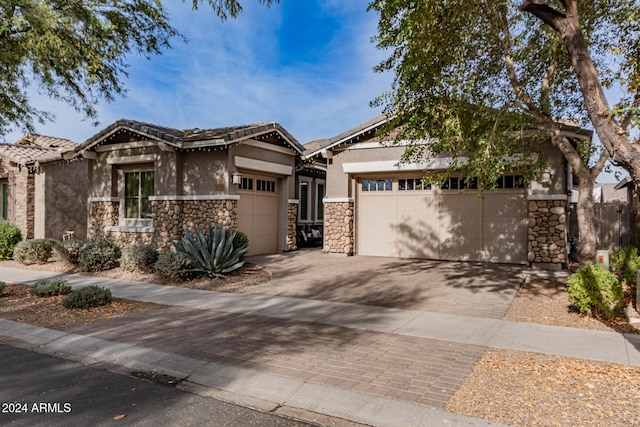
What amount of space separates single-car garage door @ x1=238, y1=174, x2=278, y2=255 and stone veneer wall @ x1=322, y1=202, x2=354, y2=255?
2342 millimetres

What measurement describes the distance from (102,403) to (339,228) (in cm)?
1208

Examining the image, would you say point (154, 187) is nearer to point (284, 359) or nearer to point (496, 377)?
point (284, 359)

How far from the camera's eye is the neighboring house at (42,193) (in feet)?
62.1

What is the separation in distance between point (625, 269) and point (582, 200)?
1623 mm

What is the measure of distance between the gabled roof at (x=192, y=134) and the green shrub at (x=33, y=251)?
399 centimetres

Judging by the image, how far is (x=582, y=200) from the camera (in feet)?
30.5

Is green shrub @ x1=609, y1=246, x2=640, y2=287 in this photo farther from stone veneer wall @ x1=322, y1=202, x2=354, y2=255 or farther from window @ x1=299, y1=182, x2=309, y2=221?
window @ x1=299, y1=182, x2=309, y2=221

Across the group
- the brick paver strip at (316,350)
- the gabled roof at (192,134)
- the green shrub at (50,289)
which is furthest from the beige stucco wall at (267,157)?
the brick paver strip at (316,350)

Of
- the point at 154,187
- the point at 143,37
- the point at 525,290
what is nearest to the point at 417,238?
the point at 525,290

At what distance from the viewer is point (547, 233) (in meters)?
12.4

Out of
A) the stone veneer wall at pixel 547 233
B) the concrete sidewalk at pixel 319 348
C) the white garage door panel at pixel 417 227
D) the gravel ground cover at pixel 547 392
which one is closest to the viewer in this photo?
the gravel ground cover at pixel 547 392

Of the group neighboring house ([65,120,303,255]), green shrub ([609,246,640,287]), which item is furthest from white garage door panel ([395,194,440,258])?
green shrub ([609,246,640,287])

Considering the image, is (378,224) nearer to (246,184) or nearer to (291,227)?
(291,227)

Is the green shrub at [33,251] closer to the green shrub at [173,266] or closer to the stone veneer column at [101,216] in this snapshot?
the stone veneer column at [101,216]
